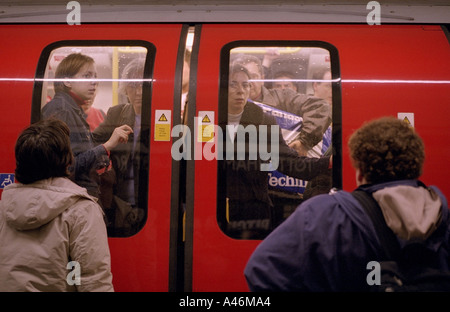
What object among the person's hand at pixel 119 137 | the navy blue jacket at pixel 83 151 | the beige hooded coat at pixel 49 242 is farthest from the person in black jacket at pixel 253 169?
the beige hooded coat at pixel 49 242

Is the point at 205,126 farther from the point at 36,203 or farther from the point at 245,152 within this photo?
the point at 36,203

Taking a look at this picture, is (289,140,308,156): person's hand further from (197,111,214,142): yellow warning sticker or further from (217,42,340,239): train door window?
(197,111,214,142): yellow warning sticker

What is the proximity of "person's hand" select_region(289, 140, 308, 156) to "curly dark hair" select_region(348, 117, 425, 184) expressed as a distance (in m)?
1.07

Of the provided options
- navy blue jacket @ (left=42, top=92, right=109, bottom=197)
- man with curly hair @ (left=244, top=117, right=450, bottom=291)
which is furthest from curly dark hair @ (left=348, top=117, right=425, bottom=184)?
navy blue jacket @ (left=42, top=92, right=109, bottom=197)

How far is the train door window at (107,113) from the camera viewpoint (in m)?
2.33

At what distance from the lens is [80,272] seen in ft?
4.93

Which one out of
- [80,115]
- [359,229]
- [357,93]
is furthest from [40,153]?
[357,93]

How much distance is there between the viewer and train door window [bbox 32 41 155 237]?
2.33 meters

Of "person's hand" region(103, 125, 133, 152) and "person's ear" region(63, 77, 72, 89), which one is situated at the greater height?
"person's ear" region(63, 77, 72, 89)

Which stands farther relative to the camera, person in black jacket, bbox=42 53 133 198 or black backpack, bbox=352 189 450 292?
person in black jacket, bbox=42 53 133 198

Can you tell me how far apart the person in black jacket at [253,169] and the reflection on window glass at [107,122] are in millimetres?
565

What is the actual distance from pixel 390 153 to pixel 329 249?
396mm

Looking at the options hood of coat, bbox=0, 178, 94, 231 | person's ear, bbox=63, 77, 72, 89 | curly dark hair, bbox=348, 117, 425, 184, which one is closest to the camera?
curly dark hair, bbox=348, 117, 425, 184

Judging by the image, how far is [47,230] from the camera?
58.7 inches
